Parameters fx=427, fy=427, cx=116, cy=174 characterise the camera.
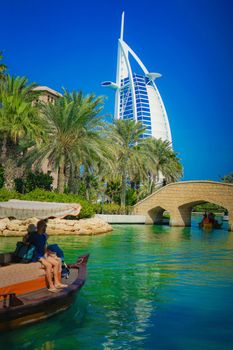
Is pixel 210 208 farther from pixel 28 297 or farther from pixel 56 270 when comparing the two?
pixel 28 297

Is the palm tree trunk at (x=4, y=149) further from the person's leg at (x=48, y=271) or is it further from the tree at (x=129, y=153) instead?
the person's leg at (x=48, y=271)

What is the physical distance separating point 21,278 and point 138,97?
126m

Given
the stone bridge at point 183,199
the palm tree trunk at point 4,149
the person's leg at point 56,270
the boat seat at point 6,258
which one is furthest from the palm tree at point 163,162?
the person's leg at point 56,270

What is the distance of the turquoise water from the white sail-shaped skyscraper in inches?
4408

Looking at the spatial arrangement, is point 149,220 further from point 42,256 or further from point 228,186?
point 42,256

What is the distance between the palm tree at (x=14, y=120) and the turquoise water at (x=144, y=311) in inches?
700

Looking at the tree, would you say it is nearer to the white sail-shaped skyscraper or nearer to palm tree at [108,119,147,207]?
palm tree at [108,119,147,207]

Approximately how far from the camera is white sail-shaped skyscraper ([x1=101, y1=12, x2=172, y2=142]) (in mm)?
129750

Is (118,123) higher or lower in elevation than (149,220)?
higher

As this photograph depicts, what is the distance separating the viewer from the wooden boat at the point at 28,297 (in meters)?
6.84

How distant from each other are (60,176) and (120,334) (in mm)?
27579

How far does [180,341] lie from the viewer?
7.32m

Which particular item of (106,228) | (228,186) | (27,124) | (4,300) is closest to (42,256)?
(4,300)

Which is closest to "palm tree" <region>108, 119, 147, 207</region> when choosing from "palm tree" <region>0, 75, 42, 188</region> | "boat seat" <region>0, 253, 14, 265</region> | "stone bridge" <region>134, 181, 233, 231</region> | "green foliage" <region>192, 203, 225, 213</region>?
"stone bridge" <region>134, 181, 233, 231</region>
